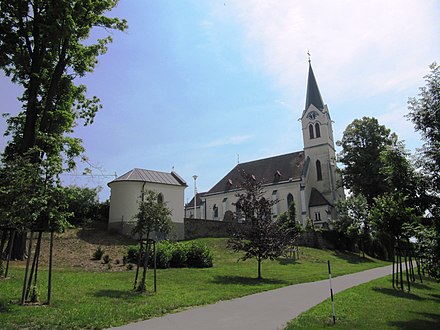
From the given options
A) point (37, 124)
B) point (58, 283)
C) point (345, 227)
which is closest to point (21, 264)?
point (58, 283)

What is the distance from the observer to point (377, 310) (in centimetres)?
1021

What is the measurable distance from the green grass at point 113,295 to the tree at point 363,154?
25.8 m

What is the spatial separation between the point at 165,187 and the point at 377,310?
26.9 m

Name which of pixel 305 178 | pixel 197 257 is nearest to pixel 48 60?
pixel 197 257

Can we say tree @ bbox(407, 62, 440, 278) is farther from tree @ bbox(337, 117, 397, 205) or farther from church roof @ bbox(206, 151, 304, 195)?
church roof @ bbox(206, 151, 304, 195)

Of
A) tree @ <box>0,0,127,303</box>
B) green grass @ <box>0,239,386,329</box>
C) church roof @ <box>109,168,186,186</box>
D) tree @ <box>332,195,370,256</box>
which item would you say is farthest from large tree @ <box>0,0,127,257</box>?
tree @ <box>332,195,370,256</box>

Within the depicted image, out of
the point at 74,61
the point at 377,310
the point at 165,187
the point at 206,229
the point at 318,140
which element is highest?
the point at 318,140

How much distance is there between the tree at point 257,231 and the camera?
1829 centimetres

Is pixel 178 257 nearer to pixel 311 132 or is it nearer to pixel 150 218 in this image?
pixel 150 218

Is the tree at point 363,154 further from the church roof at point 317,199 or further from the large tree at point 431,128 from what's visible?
the large tree at point 431,128

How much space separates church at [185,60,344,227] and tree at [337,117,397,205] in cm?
627

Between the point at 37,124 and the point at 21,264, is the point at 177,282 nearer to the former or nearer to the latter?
the point at 21,264

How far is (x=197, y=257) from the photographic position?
21.2 meters

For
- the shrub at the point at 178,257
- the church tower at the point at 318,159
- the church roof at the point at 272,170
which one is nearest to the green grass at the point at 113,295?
the shrub at the point at 178,257
